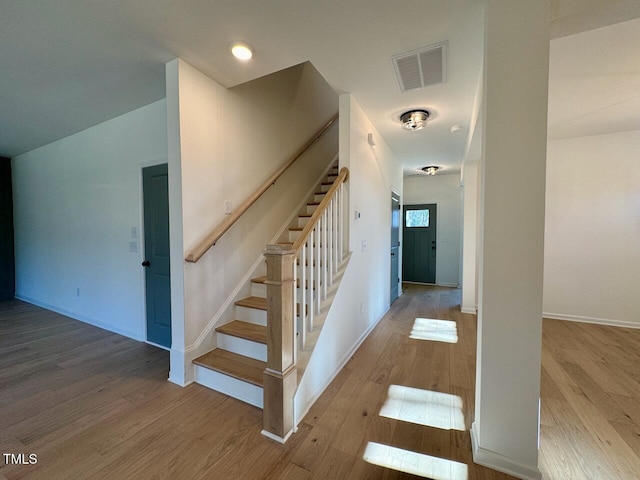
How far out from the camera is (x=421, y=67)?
80.8 inches

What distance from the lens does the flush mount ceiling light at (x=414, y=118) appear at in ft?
9.27

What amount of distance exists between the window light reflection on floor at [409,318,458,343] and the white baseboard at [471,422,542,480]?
69.6 inches

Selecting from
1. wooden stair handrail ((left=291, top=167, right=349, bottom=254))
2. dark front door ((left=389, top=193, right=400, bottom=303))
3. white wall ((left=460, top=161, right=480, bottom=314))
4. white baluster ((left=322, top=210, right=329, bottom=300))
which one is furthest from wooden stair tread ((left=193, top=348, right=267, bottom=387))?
white wall ((left=460, top=161, right=480, bottom=314))

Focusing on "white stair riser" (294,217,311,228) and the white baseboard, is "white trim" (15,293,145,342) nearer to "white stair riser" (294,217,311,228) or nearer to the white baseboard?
"white stair riser" (294,217,311,228)

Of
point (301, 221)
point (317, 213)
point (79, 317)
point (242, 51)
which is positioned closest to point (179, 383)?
point (317, 213)

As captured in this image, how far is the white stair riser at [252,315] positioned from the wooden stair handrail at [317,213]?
0.98 meters

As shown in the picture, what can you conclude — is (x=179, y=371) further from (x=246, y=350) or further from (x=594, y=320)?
(x=594, y=320)

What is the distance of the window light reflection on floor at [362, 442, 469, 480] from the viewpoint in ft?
4.42

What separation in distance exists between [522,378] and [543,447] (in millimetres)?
622

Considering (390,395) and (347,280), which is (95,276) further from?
(390,395)

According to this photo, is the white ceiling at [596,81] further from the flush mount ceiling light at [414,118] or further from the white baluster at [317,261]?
the white baluster at [317,261]

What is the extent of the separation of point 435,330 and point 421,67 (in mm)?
3009

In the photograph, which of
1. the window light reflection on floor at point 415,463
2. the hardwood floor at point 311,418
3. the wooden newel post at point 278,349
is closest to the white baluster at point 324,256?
the wooden newel post at point 278,349

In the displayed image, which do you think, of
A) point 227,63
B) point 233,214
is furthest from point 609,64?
point 233,214
